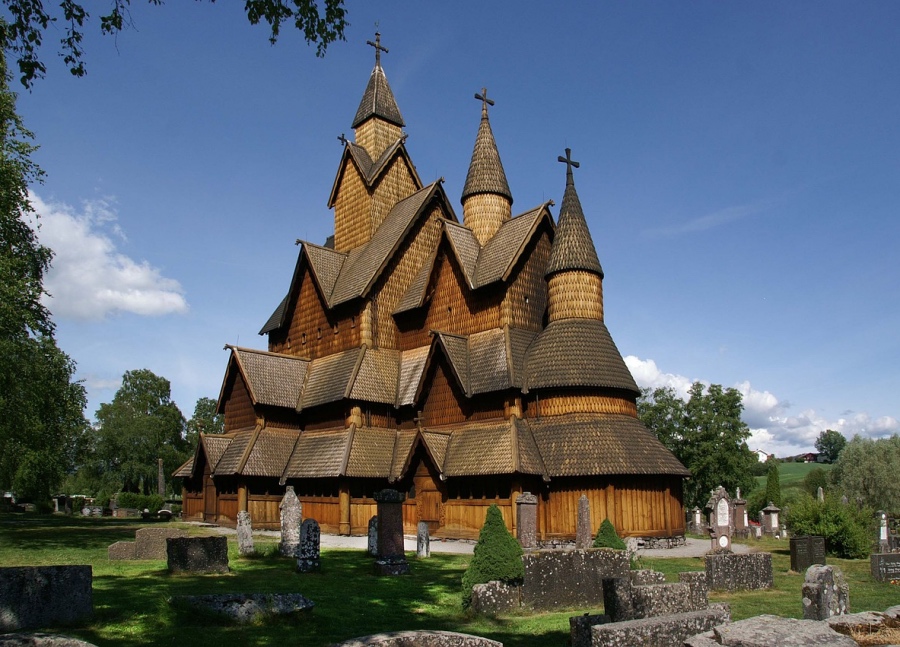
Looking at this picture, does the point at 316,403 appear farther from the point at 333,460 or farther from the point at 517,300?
the point at 517,300

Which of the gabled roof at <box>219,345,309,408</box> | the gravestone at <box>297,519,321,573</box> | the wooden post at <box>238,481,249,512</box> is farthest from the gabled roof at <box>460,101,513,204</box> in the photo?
the gravestone at <box>297,519,321,573</box>

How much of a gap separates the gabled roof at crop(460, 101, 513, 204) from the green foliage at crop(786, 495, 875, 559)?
18208mm

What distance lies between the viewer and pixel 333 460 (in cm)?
2941

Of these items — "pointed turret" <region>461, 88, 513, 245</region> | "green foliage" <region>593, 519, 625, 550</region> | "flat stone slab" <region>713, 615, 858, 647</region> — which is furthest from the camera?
"pointed turret" <region>461, 88, 513, 245</region>

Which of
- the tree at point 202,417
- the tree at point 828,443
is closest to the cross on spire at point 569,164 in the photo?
the tree at point 202,417

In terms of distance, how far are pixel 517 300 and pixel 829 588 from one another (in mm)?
19462

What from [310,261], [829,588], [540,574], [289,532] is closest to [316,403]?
[310,261]

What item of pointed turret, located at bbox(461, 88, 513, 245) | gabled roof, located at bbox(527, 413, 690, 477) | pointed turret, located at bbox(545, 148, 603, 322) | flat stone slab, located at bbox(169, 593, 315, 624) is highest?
pointed turret, located at bbox(461, 88, 513, 245)

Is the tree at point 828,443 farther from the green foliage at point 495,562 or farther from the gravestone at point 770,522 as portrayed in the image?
the green foliage at point 495,562

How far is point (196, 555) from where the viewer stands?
600 inches

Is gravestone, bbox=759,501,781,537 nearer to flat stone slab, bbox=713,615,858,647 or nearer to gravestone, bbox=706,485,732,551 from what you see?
gravestone, bbox=706,485,732,551

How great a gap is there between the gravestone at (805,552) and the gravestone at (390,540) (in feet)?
33.2

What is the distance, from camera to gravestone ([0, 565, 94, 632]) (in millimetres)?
9398

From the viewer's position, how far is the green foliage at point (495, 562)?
12.4 m
